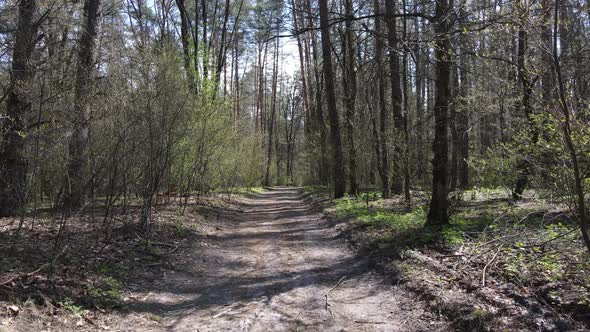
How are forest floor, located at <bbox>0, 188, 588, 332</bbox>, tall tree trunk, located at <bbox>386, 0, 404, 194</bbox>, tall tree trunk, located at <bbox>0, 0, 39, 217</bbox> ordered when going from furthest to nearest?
tall tree trunk, located at <bbox>386, 0, 404, 194</bbox> → tall tree trunk, located at <bbox>0, 0, 39, 217</bbox> → forest floor, located at <bbox>0, 188, 588, 332</bbox>

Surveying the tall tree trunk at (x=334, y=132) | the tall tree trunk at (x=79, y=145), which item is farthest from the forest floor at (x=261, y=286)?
the tall tree trunk at (x=334, y=132)

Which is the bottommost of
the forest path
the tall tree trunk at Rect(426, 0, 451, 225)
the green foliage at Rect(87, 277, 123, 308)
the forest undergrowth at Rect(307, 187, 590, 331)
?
the forest path

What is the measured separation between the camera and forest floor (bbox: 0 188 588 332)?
13.4ft

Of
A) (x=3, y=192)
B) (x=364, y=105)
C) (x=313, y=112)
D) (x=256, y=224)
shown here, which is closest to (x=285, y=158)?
(x=313, y=112)

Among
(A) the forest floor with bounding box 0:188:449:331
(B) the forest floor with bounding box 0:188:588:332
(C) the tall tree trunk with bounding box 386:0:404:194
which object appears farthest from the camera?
(C) the tall tree trunk with bounding box 386:0:404:194

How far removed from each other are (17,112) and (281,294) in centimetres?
625

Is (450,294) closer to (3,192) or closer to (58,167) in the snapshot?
(58,167)

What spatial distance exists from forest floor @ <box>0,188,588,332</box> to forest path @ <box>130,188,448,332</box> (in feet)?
0.05

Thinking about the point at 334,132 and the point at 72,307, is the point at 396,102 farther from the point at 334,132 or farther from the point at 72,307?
the point at 72,307

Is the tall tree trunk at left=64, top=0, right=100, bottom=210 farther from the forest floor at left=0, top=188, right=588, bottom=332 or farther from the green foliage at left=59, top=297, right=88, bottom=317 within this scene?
the green foliage at left=59, top=297, right=88, bottom=317

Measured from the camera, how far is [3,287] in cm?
414

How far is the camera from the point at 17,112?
7750 mm

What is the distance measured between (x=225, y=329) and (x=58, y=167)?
12.9ft

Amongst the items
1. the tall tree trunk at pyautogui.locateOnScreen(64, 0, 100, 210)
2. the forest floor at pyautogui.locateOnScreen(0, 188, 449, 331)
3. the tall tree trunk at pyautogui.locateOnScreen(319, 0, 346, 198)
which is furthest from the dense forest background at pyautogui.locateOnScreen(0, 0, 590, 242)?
the tall tree trunk at pyautogui.locateOnScreen(319, 0, 346, 198)
